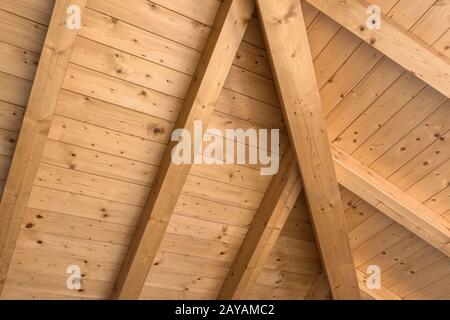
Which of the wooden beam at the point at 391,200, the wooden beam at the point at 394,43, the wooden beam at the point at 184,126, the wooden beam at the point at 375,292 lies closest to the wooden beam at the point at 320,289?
the wooden beam at the point at 375,292

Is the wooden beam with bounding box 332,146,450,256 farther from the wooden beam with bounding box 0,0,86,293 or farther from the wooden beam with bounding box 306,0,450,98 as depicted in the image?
the wooden beam with bounding box 0,0,86,293

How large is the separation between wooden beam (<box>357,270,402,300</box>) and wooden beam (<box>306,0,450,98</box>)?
1.35 metres

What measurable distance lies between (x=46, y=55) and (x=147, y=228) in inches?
35.7

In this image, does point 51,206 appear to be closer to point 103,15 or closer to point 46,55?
point 46,55

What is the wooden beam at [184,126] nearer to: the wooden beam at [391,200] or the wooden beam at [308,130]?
the wooden beam at [308,130]

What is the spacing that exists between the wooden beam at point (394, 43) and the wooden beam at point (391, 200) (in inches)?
22.2

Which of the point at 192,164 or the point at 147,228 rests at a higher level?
the point at 192,164

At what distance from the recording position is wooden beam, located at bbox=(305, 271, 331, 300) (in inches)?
103

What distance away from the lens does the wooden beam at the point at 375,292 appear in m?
2.57

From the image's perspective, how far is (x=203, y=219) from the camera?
2252mm

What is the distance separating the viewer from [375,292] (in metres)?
2.61

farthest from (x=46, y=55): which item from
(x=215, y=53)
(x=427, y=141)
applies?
(x=427, y=141)

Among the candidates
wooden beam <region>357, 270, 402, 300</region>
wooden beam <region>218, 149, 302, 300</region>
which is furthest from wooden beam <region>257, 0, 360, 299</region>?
wooden beam <region>357, 270, 402, 300</region>

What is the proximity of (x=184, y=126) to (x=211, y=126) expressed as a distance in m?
0.20
